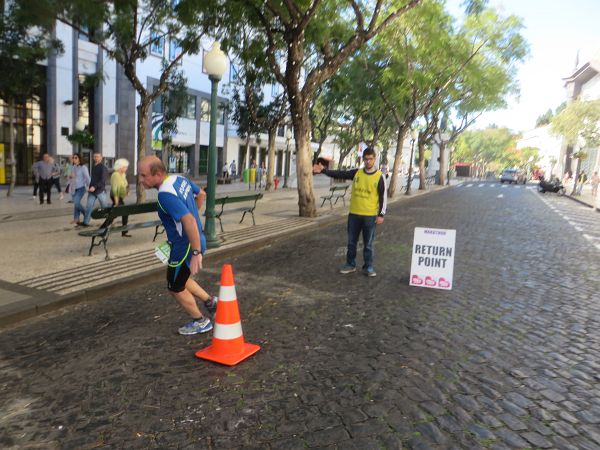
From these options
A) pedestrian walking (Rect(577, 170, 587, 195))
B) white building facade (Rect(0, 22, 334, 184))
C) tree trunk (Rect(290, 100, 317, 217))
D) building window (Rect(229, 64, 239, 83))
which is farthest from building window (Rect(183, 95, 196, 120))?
pedestrian walking (Rect(577, 170, 587, 195))

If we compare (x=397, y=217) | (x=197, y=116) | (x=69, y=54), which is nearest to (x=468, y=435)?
(x=397, y=217)

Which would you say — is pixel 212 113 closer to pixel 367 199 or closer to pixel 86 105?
pixel 367 199

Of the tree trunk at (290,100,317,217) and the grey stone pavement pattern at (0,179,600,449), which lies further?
the tree trunk at (290,100,317,217)

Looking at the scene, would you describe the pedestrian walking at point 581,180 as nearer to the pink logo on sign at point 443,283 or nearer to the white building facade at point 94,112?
the white building facade at point 94,112

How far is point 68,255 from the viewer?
768cm

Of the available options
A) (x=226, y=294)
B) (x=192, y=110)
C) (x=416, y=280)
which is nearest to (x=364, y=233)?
(x=416, y=280)

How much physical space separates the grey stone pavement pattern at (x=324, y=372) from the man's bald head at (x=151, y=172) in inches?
59.1

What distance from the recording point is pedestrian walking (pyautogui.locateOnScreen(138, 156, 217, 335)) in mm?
3996

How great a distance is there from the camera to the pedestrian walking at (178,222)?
3996 mm

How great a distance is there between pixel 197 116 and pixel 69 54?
10962 mm

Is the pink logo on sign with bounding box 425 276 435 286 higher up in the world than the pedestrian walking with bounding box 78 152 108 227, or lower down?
lower down

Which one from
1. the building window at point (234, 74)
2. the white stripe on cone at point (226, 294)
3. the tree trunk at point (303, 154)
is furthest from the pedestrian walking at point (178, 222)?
the building window at point (234, 74)

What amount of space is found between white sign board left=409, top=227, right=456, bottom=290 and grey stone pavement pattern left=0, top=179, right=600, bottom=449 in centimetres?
17

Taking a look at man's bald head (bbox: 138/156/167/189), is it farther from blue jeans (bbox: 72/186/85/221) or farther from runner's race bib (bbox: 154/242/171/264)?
blue jeans (bbox: 72/186/85/221)
